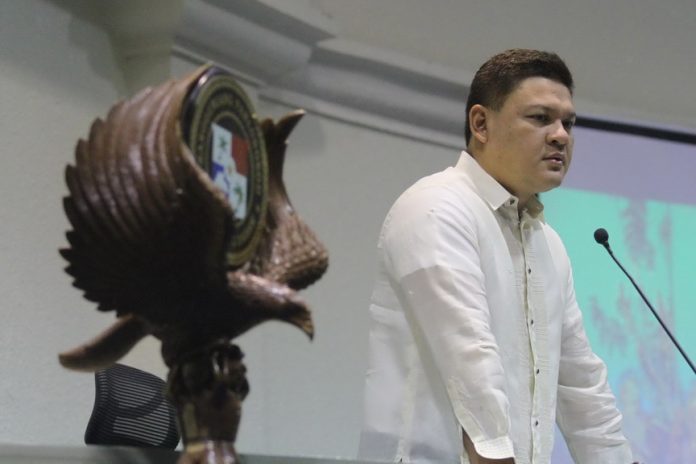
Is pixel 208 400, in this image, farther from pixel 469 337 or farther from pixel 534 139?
pixel 534 139

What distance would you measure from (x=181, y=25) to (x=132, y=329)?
7.12 ft

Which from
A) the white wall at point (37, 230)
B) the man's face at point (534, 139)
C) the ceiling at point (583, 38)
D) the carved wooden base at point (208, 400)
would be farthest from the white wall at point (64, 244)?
the carved wooden base at point (208, 400)

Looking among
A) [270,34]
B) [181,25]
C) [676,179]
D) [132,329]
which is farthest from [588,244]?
[132,329]

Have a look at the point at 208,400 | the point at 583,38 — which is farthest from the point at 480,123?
the point at 583,38

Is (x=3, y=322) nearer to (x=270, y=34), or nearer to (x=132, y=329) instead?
(x=270, y=34)

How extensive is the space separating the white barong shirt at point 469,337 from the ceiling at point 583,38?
1855 millimetres

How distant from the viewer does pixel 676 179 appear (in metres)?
4.43

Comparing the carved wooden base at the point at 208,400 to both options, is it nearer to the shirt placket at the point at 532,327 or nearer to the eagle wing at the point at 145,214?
the eagle wing at the point at 145,214

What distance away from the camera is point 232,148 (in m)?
0.89

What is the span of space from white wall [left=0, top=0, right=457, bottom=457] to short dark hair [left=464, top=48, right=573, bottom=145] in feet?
3.86

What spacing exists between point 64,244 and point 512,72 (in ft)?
4.18

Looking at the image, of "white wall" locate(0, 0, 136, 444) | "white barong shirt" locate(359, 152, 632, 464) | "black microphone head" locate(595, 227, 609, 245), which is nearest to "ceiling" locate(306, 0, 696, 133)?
"white wall" locate(0, 0, 136, 444)

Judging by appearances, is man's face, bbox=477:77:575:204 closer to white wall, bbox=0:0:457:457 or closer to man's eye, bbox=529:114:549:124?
man's eye, bbox=529:114:549:124

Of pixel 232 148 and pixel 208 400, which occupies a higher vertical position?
pixel 232 148
